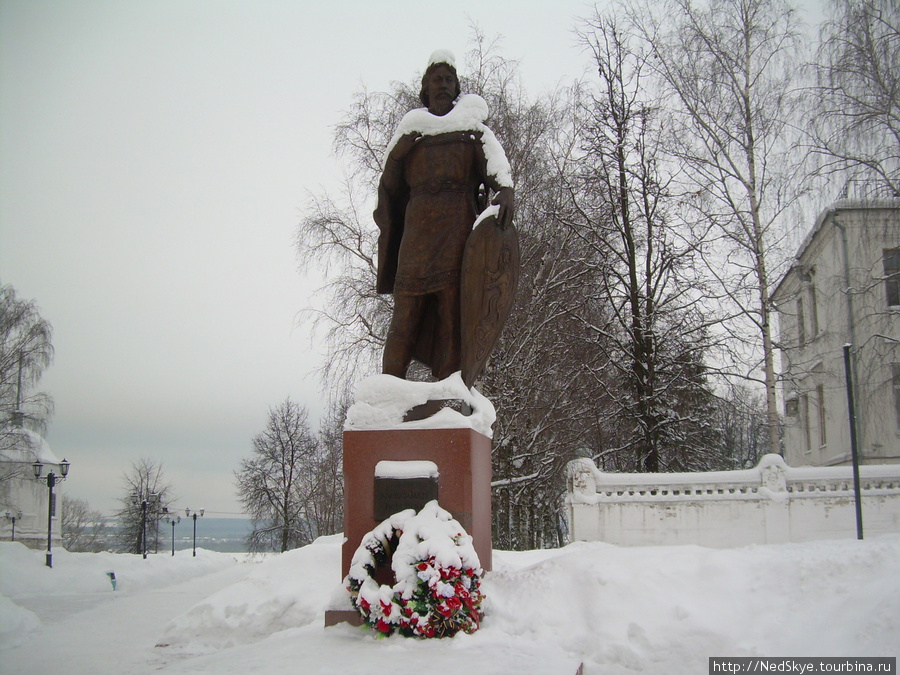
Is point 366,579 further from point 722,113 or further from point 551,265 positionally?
point 722,113

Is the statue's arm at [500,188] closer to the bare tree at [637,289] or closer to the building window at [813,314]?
the bare tree at [637,289]

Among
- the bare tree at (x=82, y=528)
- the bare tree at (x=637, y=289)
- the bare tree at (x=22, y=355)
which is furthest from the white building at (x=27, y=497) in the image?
the bare tree at (x=637, y=289)

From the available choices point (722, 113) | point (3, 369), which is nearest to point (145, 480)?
point (3, 369)

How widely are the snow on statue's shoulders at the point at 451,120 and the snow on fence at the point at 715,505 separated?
9520 mm

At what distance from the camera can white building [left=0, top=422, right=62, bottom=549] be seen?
1262 inches

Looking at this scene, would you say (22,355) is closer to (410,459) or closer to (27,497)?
(27,497)

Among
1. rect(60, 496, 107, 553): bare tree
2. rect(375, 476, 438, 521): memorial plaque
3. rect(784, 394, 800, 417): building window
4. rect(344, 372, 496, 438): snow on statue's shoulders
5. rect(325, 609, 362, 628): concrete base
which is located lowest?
rect(60, 496, 107, 553): bare tree

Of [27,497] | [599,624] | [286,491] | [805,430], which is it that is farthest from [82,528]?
[599,624]

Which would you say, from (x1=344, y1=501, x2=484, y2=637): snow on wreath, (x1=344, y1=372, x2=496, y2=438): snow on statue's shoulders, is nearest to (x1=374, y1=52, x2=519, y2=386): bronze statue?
(x1=344, y1=372, x2=496, y2=438): snow on statue's shoulders

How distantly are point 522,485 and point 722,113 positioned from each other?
964 centimetres

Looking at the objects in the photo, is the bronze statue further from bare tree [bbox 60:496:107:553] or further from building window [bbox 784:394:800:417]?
bare tree [bbox 60:496:107:553]

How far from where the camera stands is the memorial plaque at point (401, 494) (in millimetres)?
4754

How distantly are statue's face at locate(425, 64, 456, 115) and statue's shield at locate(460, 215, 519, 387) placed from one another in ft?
3.86

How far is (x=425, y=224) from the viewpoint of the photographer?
18.3 ft
